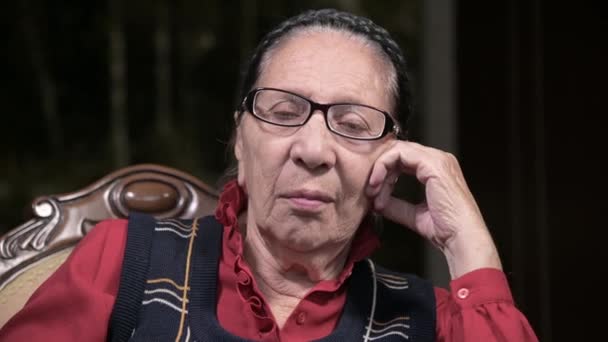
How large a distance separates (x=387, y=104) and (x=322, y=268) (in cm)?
36

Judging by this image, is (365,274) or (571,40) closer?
(365,274)

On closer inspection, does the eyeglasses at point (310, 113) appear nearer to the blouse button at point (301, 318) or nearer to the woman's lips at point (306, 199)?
the woman's lips at point (306, 199)

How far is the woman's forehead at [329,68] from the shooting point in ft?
4.58

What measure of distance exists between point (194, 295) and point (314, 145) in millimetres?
363

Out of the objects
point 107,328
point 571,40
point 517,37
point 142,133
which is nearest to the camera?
point 107,328

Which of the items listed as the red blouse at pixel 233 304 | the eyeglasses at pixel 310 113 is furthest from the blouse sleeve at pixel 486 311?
the eyeglasses at pixel 310 113

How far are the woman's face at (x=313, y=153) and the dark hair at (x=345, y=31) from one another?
2 cm

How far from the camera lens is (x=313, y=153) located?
1343 mm

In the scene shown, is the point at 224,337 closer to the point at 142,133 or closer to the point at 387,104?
the point at 387,104

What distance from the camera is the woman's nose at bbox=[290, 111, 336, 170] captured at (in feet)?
4.42

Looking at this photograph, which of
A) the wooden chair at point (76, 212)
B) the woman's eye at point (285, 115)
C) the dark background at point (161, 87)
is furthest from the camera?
the dark background at point (161, 87)

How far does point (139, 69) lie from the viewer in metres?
3.37

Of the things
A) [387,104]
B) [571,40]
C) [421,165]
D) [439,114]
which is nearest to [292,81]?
[387,104]

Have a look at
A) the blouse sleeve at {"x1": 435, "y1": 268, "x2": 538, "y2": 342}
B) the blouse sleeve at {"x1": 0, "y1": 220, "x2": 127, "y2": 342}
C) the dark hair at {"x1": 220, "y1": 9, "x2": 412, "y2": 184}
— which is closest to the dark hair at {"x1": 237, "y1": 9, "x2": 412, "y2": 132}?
the dark hair at {"x1": 220, "y1": 9, "x2": 412, "y2": 184}
